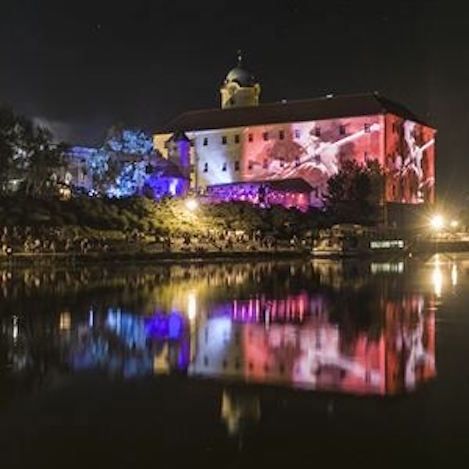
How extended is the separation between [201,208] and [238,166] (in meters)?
19.1

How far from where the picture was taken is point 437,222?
8938 cm

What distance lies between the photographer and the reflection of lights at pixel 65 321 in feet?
52.0

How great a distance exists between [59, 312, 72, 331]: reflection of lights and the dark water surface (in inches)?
2.4

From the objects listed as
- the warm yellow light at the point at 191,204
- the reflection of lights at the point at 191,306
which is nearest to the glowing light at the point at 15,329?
the reflection of lights at the point at 191,306

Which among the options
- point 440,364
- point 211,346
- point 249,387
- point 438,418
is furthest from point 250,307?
point 438,418

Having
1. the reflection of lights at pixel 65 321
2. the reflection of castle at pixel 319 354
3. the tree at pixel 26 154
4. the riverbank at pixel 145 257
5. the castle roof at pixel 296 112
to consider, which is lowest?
the reflection of castle at pixel 319 354

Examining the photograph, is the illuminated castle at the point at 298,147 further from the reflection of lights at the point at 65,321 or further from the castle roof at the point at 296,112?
the reflection of lights at the point at 65,321

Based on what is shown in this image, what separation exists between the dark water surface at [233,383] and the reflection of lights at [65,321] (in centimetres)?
6

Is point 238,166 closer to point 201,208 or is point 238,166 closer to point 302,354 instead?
point 201,208

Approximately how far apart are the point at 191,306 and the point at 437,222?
238 feet

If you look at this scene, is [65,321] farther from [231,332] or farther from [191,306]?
[191,306]

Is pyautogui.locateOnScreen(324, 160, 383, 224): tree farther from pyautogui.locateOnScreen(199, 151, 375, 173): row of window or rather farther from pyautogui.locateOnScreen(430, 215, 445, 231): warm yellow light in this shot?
pyautogui.locateOnScreen(430, 215, 445, 231): warm yellow light

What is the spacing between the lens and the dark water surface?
747 cm

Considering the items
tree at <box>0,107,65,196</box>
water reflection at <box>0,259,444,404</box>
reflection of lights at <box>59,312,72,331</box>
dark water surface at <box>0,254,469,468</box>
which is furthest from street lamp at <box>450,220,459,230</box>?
reflection of lights at <box>59,312,72,331</box>
